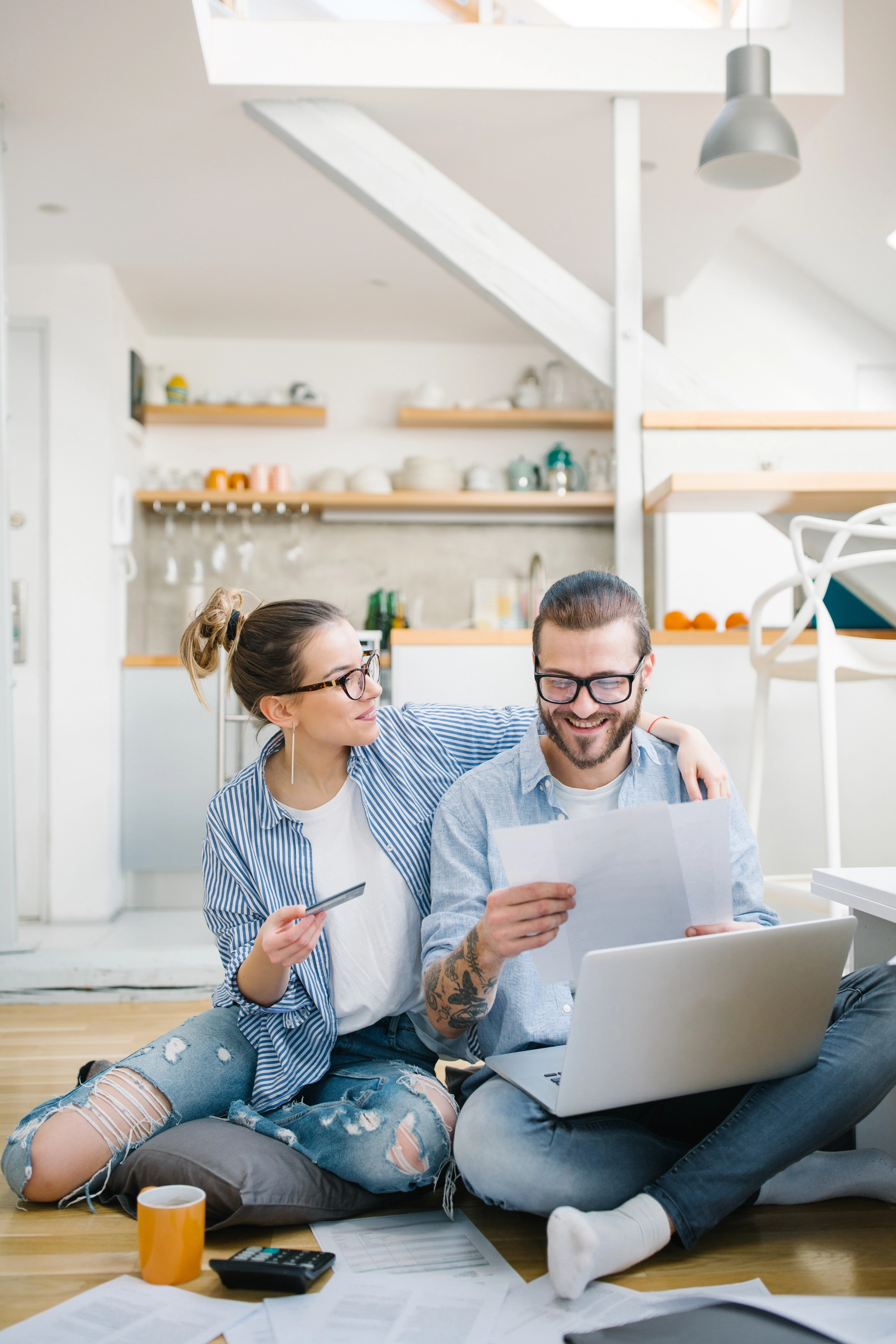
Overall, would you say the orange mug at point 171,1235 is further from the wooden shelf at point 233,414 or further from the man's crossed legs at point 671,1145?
the wooden shelf at point 233,414

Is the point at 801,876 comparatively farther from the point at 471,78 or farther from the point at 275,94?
the point at 275,94

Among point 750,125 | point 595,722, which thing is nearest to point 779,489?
point 750,125

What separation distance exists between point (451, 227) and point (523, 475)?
1.80 metres

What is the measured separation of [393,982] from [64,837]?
2936 millimetres

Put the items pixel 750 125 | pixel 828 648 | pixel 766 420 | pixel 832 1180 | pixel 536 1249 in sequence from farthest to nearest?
pixel 766 420 < pixel 750 125 < pixel 828 648 < pixel 832 1180 < pixel 536 1249

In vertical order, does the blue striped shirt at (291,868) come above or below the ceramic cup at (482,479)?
below

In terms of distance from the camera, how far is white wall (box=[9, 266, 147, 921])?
4.21 metres

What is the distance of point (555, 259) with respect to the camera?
14.7 feet

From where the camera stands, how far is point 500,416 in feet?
16.1

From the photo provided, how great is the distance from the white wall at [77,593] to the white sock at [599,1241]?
326 cm

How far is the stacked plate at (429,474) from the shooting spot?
191 inches

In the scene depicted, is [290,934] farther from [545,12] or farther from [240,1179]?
[545,12]

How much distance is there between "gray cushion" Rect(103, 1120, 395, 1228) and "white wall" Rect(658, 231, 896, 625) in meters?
3.59

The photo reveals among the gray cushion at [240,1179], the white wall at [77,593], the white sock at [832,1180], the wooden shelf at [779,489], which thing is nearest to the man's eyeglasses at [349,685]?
the gray cushion at [240,1179]
